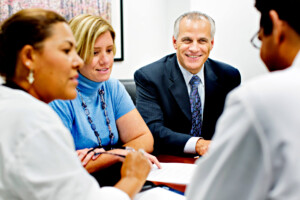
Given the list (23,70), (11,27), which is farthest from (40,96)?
(11,27)

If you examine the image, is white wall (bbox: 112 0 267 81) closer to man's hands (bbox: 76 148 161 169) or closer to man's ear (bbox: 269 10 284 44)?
man's hands (bbox: 76 148 161 169)

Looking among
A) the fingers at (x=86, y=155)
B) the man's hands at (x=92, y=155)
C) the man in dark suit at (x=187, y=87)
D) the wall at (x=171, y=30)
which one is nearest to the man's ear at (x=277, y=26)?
the man's hands at (x=92, y=155)

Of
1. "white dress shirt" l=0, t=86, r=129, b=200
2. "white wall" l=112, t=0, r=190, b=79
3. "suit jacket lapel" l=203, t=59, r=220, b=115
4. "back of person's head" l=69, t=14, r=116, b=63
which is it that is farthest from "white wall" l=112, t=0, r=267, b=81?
"white dress shirt" l=0, t=86, r=129, b=200

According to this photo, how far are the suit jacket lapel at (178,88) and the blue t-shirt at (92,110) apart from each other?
0.35 metres

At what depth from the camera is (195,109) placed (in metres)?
1.98

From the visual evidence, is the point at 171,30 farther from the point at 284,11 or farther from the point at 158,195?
the point at 284,11

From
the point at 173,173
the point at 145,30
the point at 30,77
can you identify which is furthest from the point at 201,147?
the point at 145,30

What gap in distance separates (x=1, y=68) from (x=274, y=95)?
76cm

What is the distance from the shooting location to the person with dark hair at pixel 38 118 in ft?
2.38

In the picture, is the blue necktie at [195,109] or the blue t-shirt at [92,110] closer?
the blue t-shirt at [92,110]

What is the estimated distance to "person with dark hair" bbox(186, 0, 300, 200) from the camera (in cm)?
53

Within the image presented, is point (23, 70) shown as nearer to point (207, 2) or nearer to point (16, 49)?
point (16, 49)

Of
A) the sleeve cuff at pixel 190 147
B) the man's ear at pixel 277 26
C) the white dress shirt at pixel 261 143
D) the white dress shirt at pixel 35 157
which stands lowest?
the sleeve cuff at pixel 190 147

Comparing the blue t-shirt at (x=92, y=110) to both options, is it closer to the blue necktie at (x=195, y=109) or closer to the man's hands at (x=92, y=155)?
the man's hands at (x=92, y=155)
